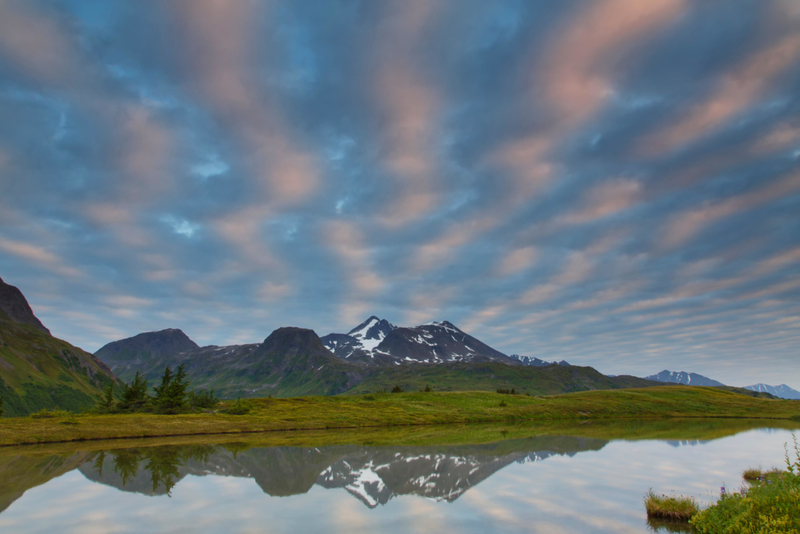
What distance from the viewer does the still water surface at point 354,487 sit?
17.1m

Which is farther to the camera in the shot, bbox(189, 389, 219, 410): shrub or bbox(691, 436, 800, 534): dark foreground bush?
bbox(189, 389, 219, 410): shrub

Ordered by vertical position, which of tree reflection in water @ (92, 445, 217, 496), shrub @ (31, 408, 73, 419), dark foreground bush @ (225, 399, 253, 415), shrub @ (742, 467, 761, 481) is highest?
shrub @ (742, 467, 761, 481)

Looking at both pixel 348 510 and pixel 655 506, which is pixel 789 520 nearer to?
pixel 655 506

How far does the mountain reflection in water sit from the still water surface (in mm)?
133

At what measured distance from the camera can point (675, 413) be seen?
108m

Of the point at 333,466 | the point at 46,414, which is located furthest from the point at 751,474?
the point at 46,414

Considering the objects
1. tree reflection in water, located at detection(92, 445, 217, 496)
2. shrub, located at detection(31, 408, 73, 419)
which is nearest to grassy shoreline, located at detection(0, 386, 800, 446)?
shrub, located at detection(31, 408, 73, 419)

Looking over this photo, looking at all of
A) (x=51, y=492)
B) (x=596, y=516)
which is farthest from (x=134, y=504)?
(x=596, y=516)

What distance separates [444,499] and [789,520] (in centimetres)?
1366

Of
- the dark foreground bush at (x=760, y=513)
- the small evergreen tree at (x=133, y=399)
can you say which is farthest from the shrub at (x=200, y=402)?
the dark foreground bush at (x=760, y=513)

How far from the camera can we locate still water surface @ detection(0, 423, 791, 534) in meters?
17.1

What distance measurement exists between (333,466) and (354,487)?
26.1 ft

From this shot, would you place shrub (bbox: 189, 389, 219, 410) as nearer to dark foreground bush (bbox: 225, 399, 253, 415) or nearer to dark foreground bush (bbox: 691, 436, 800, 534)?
dark foreground bush (bbox: 225, 399, 253, 415)

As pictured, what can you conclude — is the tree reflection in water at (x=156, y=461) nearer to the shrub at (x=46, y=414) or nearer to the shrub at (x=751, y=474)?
the shrub at (x=46, y=414)
